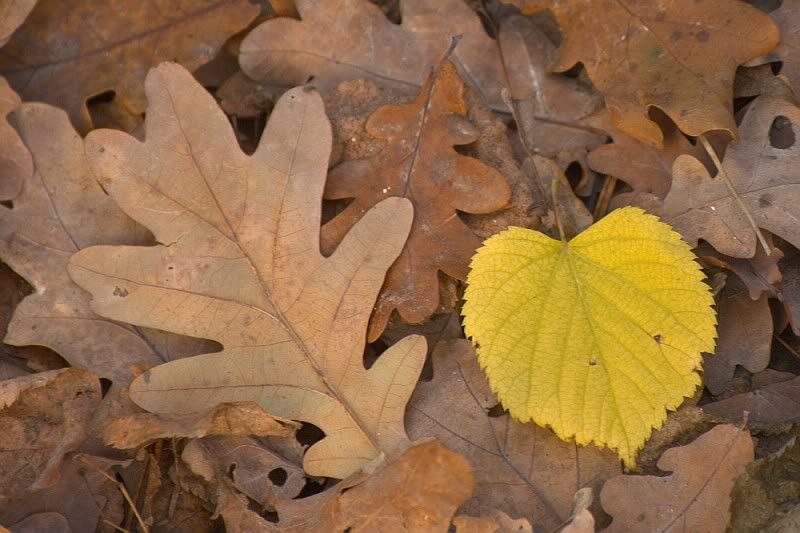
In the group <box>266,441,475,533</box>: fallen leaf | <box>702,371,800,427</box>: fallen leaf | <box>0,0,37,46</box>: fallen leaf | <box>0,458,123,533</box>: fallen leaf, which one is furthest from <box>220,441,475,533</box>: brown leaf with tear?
<box>0,0,37,46</box>: fallen leaf

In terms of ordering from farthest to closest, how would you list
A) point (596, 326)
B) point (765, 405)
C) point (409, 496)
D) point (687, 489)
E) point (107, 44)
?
1. point (107, 44)
2. point (765, 405)
3. point (596, 326)
4. point (687, 489)
5. point (409, 496)

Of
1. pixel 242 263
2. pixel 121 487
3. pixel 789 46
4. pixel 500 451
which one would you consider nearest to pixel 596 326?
pixel 500 451

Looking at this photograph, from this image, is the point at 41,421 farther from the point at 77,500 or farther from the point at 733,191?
the point at 733,191

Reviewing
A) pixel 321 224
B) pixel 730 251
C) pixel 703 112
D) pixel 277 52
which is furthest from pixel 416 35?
pixel 730 251

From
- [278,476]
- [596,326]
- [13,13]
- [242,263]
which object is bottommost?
[278,476]

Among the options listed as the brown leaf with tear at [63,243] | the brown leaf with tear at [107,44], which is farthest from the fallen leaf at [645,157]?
the brown leaf with tear at [63,243]

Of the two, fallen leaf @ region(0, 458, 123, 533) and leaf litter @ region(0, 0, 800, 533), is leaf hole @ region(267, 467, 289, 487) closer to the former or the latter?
leaf litter @ region(0, 0, 800, 533)
